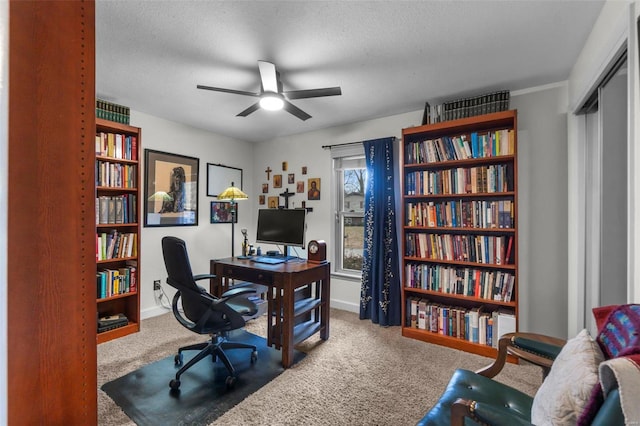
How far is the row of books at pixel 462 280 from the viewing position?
2494 mm

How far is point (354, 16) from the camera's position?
5.38 ft

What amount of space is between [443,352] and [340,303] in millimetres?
1389

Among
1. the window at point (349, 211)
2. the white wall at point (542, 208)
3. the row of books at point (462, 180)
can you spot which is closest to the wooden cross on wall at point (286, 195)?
the window at point (349, 211)

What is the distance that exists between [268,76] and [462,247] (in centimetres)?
223

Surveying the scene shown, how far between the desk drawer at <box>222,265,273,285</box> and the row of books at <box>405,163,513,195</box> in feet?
5.35

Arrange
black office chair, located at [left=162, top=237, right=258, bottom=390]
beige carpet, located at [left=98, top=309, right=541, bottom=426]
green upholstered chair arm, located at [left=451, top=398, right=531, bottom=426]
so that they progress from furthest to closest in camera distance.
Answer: black office chair, located at [left=162, top=237, right=258, bottom=390]
beige carpet, located at [left=98, top=309, right=541, bottom=426]
green upholstered chair arm, located at [left=451, top=398, right=531, bottom=426]

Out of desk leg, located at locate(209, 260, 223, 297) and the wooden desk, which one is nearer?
the wooden desk

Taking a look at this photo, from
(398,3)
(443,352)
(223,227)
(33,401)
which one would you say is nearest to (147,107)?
(223,227)

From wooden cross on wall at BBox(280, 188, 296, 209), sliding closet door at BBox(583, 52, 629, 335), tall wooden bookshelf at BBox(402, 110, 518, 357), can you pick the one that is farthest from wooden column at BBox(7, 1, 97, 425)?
wooden cross on wall at BBox(280, 188, 296, 209)

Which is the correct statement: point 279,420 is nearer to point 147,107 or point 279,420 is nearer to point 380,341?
point 380,341

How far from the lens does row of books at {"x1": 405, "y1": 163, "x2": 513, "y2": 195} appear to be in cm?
250

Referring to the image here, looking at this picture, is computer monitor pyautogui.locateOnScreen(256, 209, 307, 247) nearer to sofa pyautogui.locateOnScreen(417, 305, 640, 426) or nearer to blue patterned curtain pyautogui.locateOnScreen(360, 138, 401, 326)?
blue patterned curtain pyautogui.locateOnScreen(360, 138, 401, 326)

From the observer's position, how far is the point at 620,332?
976 millimetres

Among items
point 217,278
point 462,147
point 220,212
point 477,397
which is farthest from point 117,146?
point 477,397
